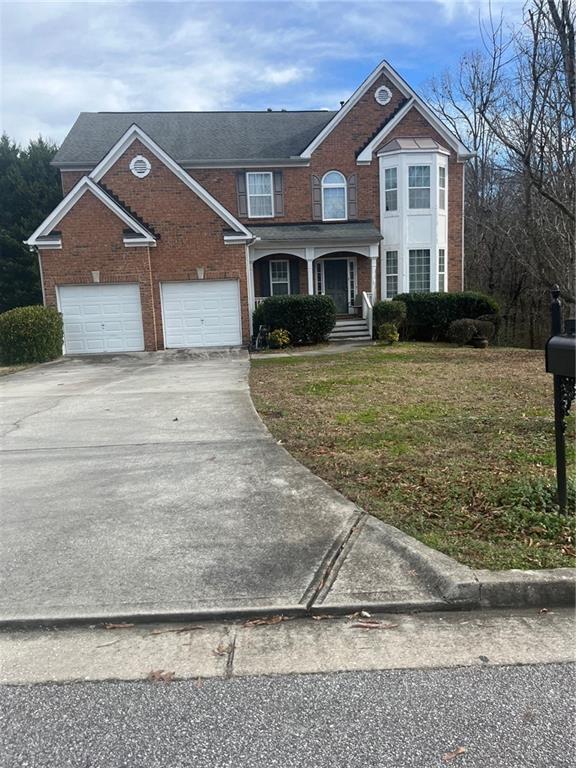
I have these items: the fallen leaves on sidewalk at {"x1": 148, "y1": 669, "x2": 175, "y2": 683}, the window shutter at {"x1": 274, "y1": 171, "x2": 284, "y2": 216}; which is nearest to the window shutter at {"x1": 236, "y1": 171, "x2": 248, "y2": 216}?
the window shutter at {"x1": 274, "y1": 171, "x2": 284, "y2": 216}

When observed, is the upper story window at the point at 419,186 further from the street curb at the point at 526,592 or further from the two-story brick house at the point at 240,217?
the street curb at the point at 526,592

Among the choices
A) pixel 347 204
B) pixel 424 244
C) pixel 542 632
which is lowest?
pixel 542 632

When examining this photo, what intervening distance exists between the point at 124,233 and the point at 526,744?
57.2 ft

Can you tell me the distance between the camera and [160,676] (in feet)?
8.87

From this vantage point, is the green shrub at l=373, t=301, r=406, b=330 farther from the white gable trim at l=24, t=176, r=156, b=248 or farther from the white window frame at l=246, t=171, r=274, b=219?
the white gable trim at l=24, t=176, r=156, b=248

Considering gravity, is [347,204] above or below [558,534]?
above

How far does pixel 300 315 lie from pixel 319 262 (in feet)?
15.0

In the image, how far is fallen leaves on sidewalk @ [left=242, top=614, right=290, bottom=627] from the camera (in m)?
3.12

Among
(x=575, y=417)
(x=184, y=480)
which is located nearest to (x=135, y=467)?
(x=184, y=480)

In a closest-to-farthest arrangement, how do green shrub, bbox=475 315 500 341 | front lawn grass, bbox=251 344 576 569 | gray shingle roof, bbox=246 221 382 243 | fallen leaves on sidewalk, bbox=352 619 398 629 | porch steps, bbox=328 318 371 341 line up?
fallen leaves on sidewalk, bbox=352 619 398 629 < front lawn grass, bbox=251 344 576 569 < green shrub, bbox=475 315 500 341 < porch steps, bbox=328 318 371 341 < gray shingle roof, bbox=246 221 382 243

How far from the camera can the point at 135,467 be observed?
19.3ft

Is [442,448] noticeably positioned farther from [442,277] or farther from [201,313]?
[442,277]

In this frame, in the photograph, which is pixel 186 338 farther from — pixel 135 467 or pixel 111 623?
pixel 111 623

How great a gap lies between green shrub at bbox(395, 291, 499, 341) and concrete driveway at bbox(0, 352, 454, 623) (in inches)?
521
